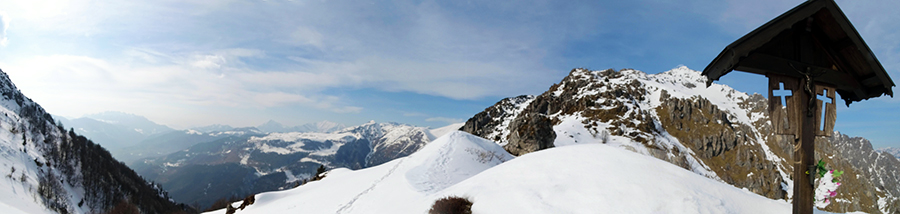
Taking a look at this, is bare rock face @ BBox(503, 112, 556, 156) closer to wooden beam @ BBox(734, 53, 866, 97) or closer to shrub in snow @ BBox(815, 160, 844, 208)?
shrub in snow @ BBox(815, 160, 844, 208)

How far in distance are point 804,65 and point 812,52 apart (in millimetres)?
583

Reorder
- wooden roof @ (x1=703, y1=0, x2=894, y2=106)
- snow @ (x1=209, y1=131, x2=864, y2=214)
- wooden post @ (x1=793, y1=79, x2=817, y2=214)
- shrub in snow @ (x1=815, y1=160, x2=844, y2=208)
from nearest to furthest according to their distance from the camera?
1. wooden roof @ (x1=703, y1=0, x2=894, y2=106)
2. wooden post @ (x1=793, y1=79, x2=817, y2=214)
3. shrub in snow @ (x1=815, y1=160, x2=844, y2=208)
4. snow @ (x1=209, y1=131, x2=864, y2=214)

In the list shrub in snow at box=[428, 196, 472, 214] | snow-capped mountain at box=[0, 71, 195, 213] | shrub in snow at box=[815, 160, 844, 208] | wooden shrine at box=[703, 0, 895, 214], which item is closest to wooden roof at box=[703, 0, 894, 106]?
wooden shrine at box=[703, 0, 895, 214]

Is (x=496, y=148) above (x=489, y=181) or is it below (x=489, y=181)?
above

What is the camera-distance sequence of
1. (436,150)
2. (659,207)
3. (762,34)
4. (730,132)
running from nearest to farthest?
(762,34) < (659,207) < (436,150) < (730,132)

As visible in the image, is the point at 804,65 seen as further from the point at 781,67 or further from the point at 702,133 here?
the point at 702,133

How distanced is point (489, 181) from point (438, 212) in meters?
2.35

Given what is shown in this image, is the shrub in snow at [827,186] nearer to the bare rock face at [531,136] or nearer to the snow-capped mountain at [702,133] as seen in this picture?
the bare rock face at [531,136]

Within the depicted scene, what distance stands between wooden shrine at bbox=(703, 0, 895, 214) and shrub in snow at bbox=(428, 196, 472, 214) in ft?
21.4

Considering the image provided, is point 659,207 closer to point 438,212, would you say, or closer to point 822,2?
point 822,2

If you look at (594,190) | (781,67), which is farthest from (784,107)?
(594,190)

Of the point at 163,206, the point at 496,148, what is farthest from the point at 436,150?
the point at 163,206

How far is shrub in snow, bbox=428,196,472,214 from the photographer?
9082mm

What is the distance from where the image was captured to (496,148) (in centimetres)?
2781
